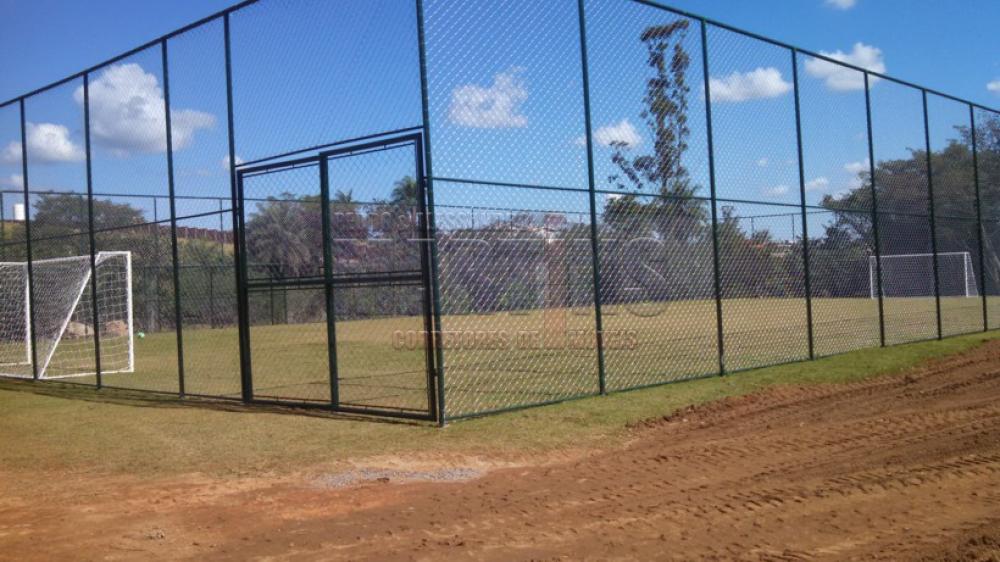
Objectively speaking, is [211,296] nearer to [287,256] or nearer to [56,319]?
[56,319]

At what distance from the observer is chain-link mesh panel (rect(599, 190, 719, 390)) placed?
10625mm

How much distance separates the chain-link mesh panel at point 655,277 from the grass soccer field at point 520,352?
0.07 m

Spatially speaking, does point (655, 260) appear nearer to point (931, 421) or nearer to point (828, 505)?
point (931, 421)

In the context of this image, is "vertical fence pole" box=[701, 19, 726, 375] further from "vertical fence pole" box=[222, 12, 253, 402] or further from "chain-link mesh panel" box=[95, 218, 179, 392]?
"chain-link mesh panel" box=[95, 218, 179, 392]

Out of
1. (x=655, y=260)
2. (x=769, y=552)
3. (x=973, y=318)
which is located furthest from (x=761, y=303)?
(x=769, y=552)

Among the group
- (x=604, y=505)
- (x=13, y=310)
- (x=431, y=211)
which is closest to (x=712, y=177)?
(x=431, y=211)

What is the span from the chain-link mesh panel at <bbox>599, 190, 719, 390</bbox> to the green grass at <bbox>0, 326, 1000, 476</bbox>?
1168mm

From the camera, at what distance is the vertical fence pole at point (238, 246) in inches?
371

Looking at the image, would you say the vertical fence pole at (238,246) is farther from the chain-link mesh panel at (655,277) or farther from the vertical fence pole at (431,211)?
the chain-link mesh panel at (655,277)

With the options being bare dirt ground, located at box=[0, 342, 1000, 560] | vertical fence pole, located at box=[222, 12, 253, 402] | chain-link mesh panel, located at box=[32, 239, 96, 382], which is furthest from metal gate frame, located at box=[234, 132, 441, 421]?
chain-link mesh panel, located at box=[32, 239, 96, 382]

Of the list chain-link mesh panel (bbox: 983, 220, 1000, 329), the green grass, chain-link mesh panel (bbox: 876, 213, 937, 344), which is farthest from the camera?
chain-link mesh panel (bbox: 983, 220, 1000, 329)

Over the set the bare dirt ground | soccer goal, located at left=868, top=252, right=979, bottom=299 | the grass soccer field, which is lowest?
the bare dirt ground

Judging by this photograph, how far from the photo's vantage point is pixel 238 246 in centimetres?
955

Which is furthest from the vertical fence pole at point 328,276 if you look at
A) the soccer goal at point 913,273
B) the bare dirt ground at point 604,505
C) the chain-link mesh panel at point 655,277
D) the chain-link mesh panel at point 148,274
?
the soccer goal at point 913,273
